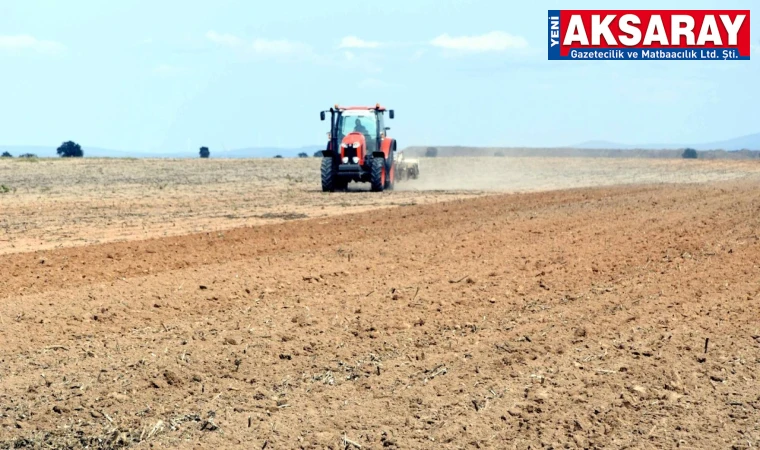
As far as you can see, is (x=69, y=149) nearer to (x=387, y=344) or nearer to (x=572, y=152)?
(x=572, y=152)

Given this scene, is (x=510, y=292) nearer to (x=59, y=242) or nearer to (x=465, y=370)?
(x=465, y=370)

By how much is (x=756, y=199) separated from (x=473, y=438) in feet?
49.3

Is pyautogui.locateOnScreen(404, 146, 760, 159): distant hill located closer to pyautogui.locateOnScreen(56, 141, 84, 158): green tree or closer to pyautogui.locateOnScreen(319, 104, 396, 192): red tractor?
pyautogui.locateOnScreen(56, 141, 84, 158): green tree

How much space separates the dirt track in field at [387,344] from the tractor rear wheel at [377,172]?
43.1ft

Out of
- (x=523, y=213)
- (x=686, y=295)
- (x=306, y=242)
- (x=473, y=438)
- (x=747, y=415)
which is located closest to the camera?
(x=473, y=438)

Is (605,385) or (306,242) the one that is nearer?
(605,385)

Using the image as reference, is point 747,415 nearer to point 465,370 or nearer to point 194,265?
point 465,370

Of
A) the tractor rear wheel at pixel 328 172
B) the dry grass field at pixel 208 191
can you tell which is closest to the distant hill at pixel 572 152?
the dry grass field at pixel 208 191

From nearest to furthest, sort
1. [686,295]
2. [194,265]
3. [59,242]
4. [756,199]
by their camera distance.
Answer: [686,295] → [194,265] → [59,242] → [756,199]

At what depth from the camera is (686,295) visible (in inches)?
376

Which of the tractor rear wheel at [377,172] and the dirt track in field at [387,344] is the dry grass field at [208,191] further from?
the dirt track in field at [387,344]

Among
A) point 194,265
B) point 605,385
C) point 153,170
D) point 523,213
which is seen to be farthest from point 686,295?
point 153,170

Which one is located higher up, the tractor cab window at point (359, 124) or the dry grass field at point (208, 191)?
the tractor cab window at point (359, 124)

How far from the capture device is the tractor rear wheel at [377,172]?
26516mm
